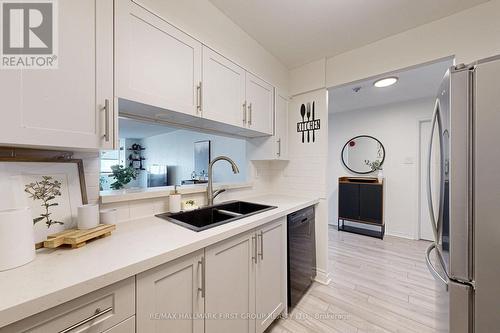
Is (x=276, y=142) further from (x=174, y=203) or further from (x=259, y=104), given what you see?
(x=174, y=203)

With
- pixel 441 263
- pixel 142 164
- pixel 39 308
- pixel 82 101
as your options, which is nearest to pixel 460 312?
pixel 441 263

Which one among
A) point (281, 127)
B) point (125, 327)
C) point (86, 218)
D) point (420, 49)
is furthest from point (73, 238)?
point (420, 49)

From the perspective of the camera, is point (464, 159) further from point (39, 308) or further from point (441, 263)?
point (39, 308)

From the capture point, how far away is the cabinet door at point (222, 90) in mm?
1401

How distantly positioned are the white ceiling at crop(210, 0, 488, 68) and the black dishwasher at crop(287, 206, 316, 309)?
1.63 m

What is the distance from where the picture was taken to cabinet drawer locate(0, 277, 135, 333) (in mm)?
540

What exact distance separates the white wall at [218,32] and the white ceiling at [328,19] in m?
0.08

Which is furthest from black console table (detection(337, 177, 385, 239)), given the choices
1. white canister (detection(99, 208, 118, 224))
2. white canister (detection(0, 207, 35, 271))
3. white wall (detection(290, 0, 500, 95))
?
white canister (detection(0, 207, 35, 271))

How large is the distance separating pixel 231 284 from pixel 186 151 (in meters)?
3.98

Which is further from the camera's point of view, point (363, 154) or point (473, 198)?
point (363, 154)

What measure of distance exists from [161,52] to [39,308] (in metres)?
1.19

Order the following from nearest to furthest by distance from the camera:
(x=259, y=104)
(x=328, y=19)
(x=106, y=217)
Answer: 1. (x=106, y=217)
2. (x=328, y=19)
3. (x=259, y=104)

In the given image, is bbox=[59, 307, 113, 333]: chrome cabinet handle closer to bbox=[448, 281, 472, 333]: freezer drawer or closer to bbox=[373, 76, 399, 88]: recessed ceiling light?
bbox=[448, 281, 472, 333]: freezer drawer

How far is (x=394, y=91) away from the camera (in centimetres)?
305
